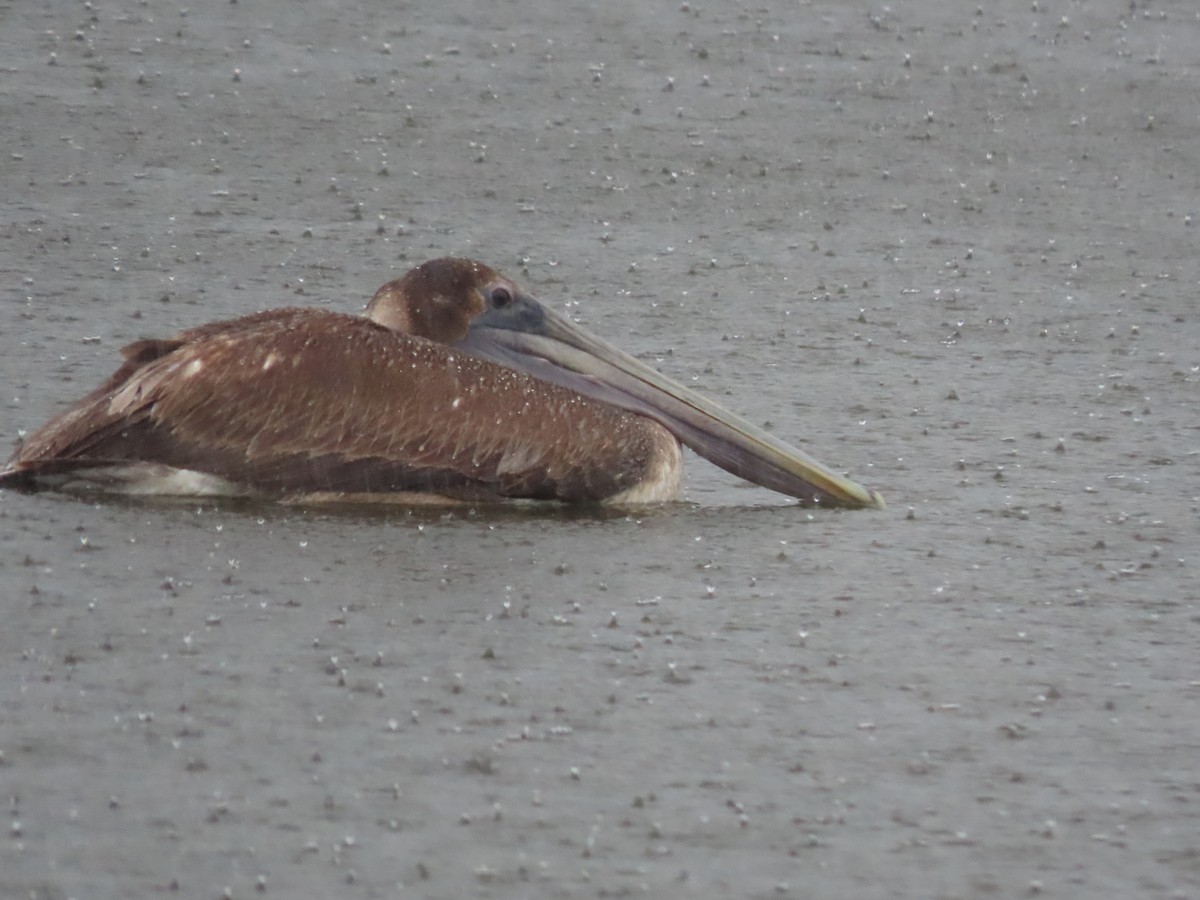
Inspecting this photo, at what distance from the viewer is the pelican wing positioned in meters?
5.18

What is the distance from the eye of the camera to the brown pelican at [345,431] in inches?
204

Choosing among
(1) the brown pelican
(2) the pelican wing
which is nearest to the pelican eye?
(1) the brown pelican

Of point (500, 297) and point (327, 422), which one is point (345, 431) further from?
point (500, 297)

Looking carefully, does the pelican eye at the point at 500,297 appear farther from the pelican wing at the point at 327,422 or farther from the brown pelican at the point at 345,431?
the pelican wing at the point at 327,422

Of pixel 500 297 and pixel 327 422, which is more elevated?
pixel 500 297

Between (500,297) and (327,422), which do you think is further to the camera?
(500,297)

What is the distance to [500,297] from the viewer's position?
5688 mm

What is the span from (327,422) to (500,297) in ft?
2.20

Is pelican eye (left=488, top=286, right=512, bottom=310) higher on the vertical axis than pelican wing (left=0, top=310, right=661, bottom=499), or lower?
higher

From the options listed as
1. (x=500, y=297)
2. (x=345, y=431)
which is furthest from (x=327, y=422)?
(x=500, y=297)

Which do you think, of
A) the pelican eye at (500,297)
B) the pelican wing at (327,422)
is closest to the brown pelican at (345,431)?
the pelican wing at (327,422)

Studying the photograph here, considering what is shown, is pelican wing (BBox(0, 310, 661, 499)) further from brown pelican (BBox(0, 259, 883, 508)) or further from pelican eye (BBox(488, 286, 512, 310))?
pelican eye (BBox(488, 286, 512, 310))

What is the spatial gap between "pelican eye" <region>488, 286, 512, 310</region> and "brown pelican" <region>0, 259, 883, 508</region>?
0.25m

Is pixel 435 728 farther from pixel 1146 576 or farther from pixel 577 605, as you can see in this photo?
pixel 1146 576
